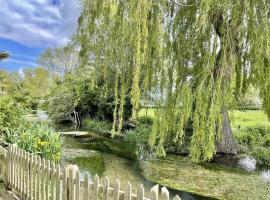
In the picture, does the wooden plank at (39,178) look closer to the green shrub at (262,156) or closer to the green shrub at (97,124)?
the green shrub at (262,156)

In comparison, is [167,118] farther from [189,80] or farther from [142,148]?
[142,148]

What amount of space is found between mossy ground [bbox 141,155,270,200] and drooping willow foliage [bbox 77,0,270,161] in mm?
898

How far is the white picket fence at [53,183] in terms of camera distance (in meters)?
3.29

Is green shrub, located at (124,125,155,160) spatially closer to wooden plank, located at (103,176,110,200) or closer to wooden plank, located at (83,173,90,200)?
wooden plank, located at (83,173,90,200)

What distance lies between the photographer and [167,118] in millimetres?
7418

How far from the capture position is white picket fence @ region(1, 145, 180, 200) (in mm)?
Result: 3287

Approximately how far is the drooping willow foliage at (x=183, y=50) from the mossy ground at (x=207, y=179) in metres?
0.90

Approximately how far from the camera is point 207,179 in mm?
8672

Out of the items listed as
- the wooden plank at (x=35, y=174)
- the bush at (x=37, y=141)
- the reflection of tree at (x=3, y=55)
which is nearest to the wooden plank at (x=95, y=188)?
the wooden plank at (x=35, y=174)

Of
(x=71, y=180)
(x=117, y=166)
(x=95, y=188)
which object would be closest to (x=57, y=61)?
(x=117, y=166)

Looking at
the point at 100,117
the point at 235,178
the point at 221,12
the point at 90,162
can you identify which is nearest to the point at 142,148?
the point at 90,162

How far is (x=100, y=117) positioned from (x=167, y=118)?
15.3m

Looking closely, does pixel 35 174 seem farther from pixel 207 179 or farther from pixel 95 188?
pixel 207 179

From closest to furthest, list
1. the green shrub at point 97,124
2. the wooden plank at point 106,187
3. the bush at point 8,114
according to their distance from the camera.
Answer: the wooden plank at point 106,187 < the bush at point 8,114 < the green shrub at point 97,124
